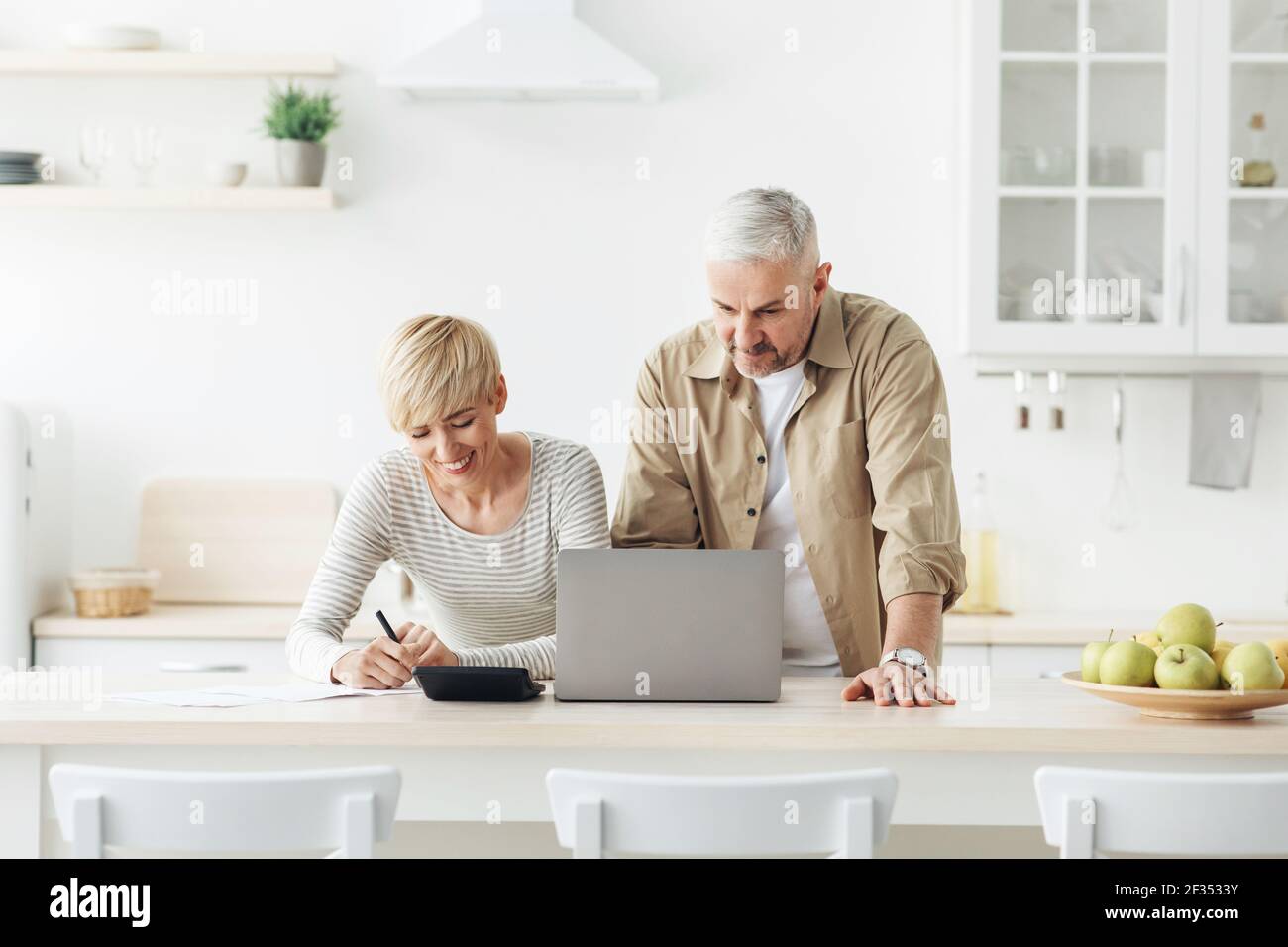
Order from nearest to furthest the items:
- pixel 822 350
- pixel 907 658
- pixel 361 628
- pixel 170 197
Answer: pixel 907 658
pixel 822 350
pixel 361 628
pixel 170 197

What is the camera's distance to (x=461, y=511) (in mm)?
1985

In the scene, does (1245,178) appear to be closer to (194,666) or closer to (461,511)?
(461,511)

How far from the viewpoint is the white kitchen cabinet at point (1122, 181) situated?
123 inches

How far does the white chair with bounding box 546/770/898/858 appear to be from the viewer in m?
1.30

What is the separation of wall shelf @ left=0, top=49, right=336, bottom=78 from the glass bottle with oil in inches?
77.9

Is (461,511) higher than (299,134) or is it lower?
lower

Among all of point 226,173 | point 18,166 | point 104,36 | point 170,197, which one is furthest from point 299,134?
point 18,166

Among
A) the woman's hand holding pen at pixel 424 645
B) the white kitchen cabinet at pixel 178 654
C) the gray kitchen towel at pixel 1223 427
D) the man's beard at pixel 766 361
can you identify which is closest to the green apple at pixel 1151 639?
the man's beard at pixel 766 361

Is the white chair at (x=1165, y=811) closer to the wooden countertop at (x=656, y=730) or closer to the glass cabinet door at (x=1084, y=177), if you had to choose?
the wooden countertop at (x=656, y=730)

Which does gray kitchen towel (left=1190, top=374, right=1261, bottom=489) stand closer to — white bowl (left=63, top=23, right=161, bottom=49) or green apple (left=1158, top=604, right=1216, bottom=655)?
green apple (left=1158, top=604, right=1216, bottom=655)

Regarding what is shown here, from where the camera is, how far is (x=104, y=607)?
10.1ft

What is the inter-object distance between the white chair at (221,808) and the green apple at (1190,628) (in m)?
0.91

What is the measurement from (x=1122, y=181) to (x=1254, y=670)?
6.44ft
